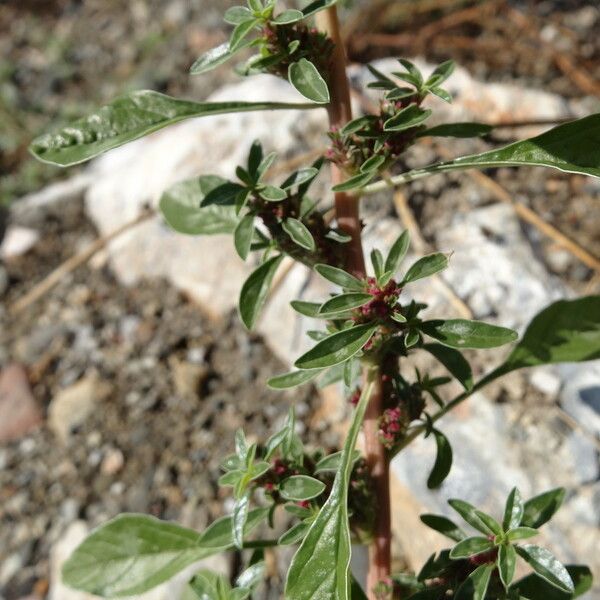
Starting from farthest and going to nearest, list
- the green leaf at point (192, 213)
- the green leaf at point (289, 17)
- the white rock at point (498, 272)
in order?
the white rock at point (498, 272), the green leaf at point (192, 213), the green leaf at point (289, 17)

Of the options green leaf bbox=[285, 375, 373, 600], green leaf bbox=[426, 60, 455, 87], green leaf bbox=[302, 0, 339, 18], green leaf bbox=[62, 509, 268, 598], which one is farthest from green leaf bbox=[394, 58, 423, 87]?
green leaf bbox=[62, 509, 268, 598]

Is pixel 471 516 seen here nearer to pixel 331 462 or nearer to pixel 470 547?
pixel 470 547

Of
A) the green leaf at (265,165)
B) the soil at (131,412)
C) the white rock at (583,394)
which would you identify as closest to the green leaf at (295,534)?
the green leaf at (265,165)

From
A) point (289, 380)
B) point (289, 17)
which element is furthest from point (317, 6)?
point (289, 380)

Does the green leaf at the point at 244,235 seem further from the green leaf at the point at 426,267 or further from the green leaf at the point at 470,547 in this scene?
the green leaf at the point at 470,547

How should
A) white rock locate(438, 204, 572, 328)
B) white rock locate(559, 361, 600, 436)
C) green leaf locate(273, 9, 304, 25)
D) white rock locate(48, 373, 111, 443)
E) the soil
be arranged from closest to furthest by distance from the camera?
green leaf locate(273, 9, 304, 25) → white rock locate(559, 361, 600, 436) → white rock locate(438, 204, 572, 328) → the soil → white rock locate(48, 373, 111, 443)

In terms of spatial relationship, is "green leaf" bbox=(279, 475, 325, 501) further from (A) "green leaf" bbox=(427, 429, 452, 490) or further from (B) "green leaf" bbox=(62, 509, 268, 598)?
(B) "green leaf" bbox=(62, 509, 268, 598)

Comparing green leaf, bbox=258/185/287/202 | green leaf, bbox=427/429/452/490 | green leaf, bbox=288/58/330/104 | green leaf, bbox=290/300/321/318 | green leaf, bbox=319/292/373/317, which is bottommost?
green leaf, bbox=427/429/452/490
